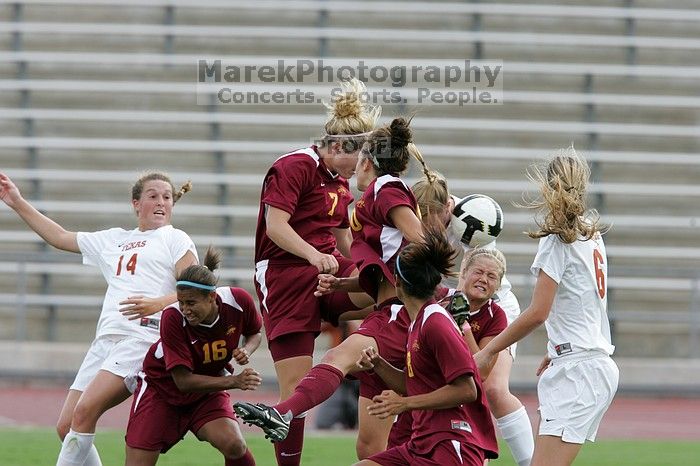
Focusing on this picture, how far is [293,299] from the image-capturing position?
661cm

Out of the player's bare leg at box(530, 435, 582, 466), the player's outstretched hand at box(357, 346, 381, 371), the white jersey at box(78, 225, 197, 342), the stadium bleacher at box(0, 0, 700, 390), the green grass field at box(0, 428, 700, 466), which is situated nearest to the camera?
the player's outstretched hand at box(357, 346, 381, 371)

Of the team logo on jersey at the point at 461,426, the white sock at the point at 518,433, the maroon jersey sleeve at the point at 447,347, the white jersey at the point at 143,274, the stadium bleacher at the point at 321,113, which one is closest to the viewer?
the maroon jersey sleeve at the point at 447,347

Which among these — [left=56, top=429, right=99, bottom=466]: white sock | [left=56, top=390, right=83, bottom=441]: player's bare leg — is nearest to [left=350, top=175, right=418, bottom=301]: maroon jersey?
[left=56, top=429, right=99, bottom=466]: white sock

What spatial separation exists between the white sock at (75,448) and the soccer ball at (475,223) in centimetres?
236

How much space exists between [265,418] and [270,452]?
4289 millimetres

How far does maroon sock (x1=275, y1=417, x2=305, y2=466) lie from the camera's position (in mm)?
6363

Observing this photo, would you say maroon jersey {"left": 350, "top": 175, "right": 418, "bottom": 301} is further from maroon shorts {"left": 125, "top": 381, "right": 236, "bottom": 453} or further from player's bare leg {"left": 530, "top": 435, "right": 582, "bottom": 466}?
Result: player's bare leg {"left": 530, "top": 435, "right": 582, "bottom": 466}

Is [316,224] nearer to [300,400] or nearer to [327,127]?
[327,127]

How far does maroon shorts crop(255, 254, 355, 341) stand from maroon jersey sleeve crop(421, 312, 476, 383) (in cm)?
160

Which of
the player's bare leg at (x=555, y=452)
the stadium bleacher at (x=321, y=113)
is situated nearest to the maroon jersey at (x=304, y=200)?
the player's bare leg at (x=555, y=452)

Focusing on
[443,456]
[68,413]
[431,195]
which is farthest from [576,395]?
[68,413]

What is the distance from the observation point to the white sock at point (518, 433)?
21.1 ft

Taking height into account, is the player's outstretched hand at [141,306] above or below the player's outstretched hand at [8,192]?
below

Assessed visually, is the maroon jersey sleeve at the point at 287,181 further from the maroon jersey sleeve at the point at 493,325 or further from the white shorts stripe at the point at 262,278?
the maroon jersey sleeve at the point at 493,325
